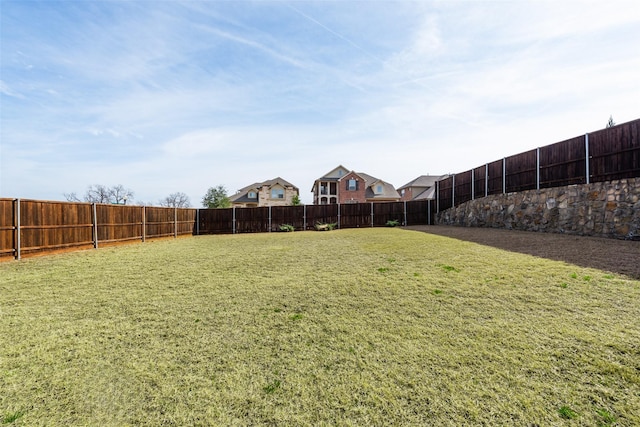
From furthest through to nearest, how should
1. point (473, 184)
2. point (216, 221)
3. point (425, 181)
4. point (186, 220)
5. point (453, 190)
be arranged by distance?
point (425, 181) → point (216, 221) → point (453, 190) → point (186, 220) → point (473, 184)

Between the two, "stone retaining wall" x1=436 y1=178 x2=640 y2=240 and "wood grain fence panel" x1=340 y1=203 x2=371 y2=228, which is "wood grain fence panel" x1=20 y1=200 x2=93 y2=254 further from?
"stone retaining wall" x1=436 y1=178 x2=640 y2=240

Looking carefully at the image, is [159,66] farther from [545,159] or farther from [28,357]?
[545,159]

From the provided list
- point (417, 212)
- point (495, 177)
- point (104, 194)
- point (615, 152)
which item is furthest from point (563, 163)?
point (104, 194)

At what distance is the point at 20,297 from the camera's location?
412 cm

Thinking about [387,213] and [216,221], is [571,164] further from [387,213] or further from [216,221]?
[216,221]

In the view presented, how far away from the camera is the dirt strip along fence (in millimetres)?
7426

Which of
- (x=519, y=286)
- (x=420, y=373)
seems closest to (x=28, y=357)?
(x=420, y=373)

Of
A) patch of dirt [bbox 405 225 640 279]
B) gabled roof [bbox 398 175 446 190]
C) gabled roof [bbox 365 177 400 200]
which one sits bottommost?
patch of dirt [bbox 405 225 640 279]

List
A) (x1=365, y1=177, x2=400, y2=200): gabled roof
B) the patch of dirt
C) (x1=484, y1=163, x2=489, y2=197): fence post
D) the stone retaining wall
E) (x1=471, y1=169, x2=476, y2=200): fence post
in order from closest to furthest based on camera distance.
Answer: the patch of dirt, the stone retaining wall, (x1=484, y1=163, x2=489, y2=197): fence post, (x1=471, y1=169, x2=476, y2=200): fence post, (x1=365, y1=177, x2=400, y2=200): gabled roof

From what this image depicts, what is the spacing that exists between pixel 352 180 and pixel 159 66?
85.5 feet

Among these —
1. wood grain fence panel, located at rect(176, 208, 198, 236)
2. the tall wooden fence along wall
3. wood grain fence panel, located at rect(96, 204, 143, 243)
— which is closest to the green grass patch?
the tall wooden fence along wall

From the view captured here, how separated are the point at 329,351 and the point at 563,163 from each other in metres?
11.7

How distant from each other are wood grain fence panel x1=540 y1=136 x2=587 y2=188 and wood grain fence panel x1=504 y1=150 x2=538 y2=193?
405 millimetres

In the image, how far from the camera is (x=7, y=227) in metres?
7.07
